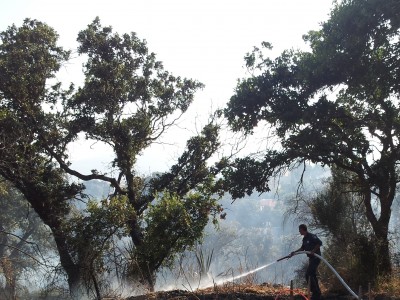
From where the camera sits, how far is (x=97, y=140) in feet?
59.8

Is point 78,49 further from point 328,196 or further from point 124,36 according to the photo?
point 328,196

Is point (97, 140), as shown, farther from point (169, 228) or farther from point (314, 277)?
point (314, 277)

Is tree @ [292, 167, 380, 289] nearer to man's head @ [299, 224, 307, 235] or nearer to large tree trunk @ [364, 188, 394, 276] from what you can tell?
large tree trunk @ [364, 188, 394, 276]

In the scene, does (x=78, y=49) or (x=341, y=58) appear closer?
(x=341, y=58)

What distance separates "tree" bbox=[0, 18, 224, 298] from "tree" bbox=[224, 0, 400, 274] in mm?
2583

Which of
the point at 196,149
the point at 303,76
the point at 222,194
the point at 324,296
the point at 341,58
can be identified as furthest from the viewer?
the point at 196,149

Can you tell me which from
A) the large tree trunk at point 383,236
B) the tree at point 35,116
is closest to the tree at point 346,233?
the large tree trunk at point 383,236

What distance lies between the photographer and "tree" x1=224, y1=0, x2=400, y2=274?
1066cm

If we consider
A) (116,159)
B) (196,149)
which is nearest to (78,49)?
(116,159)

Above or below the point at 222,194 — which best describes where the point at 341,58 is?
above

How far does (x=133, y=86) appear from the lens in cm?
1897

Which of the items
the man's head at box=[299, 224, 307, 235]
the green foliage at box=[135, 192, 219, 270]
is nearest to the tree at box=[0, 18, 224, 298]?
the green foliage at box=[135, 192, 219, 270]

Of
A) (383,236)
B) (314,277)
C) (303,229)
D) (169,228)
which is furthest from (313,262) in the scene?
(169,228)

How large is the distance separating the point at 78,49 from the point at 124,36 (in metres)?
2.05
